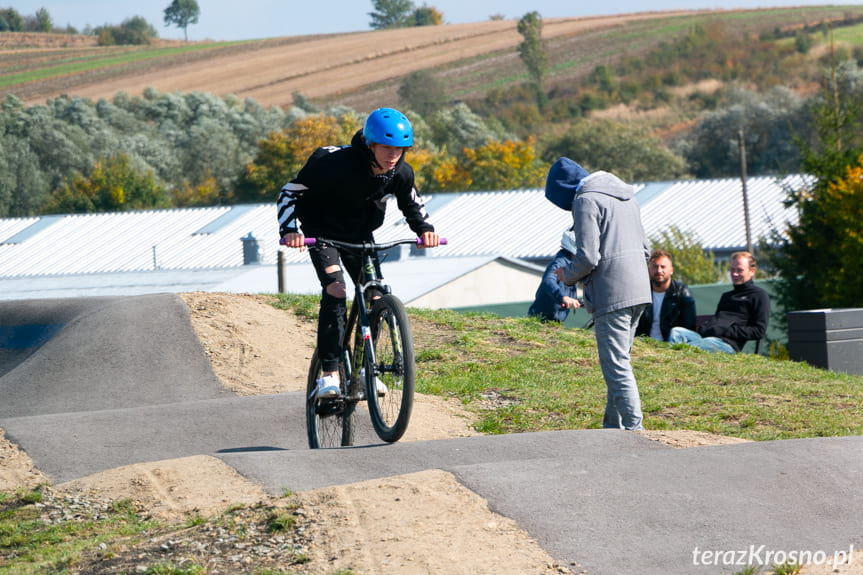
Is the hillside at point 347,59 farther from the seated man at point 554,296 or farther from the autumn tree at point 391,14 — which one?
the seated man at point 554,296

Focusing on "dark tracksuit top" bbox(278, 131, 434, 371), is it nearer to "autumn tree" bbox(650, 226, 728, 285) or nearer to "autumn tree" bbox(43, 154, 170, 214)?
"autumn tree" bbox(650, 226, 728, 285)

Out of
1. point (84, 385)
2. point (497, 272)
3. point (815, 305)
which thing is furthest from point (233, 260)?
point (84, 385)

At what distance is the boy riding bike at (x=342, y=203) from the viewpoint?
6.27 meters

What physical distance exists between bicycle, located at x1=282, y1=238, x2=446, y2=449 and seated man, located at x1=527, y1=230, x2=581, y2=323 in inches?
179

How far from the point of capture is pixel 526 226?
40.4 m

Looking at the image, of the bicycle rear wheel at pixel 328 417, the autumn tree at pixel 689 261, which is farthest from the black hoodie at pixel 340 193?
the autumn tree at pixel 689 261

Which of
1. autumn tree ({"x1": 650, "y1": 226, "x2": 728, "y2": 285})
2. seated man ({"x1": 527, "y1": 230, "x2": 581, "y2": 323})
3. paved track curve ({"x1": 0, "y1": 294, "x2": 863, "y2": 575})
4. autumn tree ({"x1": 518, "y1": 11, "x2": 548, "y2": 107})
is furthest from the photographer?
autumn tree ({"x1": 518, "y1": 11, "x2": 548, "y2": 107})

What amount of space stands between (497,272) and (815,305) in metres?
10.8

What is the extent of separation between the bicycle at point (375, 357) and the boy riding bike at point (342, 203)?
0.07 meters

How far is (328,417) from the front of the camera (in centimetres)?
722

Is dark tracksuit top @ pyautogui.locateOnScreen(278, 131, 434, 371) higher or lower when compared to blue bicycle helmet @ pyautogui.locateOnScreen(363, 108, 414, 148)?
lower

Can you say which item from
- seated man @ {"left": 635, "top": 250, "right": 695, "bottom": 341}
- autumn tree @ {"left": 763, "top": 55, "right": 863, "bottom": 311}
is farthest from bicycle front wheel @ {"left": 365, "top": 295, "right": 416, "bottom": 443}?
autumn tree @ {"left": 763, "top": 55, "right": 863, "bottom": 311}

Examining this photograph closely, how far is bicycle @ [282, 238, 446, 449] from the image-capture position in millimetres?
6129

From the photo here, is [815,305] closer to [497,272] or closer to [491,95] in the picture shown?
[497,272]
